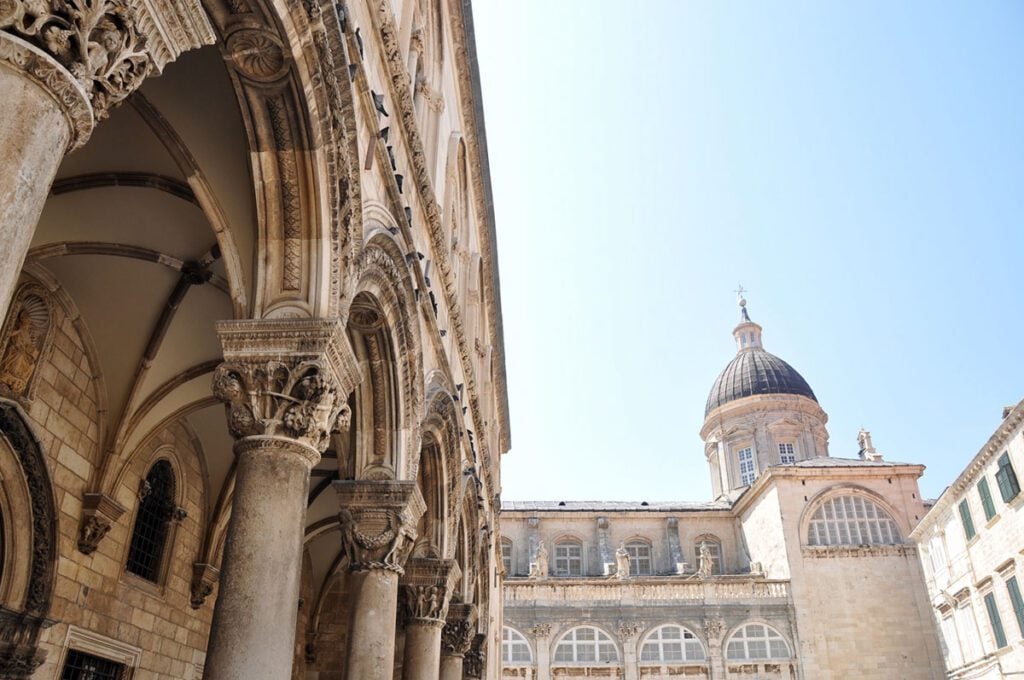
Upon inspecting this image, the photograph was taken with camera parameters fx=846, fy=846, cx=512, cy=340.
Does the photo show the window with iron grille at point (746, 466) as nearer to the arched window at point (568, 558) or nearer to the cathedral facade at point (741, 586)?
the cathedral facade at point (741, 586)

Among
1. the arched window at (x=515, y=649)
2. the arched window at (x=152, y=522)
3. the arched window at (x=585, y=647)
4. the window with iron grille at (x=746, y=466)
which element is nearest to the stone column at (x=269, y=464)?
the arched window at (x=152, y=522)

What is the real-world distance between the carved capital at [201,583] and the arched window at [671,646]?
2433cm

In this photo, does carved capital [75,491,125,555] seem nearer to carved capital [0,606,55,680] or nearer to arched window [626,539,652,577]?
carved capital [0,606,55,680]

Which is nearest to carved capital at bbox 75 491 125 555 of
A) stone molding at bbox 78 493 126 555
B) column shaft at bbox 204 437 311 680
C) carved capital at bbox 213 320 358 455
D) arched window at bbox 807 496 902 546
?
stone molding at bbox 78 493 126 555

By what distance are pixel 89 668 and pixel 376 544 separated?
5043 millimetres

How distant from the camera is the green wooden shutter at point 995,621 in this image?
27.4 meters

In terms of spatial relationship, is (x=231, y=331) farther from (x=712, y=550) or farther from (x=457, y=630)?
(x=712, y=550)

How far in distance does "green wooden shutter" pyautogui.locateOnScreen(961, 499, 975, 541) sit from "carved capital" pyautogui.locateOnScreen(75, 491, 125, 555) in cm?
2844

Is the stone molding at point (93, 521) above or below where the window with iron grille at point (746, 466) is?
below

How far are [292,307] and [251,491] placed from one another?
4.96 feet

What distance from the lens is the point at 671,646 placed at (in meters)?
34.9

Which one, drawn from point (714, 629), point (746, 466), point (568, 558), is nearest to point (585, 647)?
point (714, 629)

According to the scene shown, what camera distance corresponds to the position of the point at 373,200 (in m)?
8.44

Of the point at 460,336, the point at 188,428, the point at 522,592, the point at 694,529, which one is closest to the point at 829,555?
the point at 694,529
